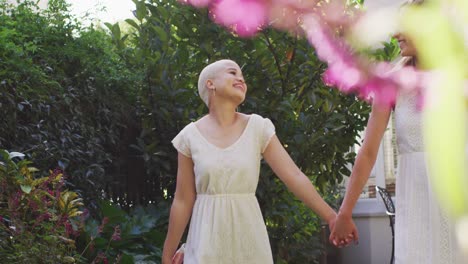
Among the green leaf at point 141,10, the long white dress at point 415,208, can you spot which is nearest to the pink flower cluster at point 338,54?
the long white dress at point 415,208

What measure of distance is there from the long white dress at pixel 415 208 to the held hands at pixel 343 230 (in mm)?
522

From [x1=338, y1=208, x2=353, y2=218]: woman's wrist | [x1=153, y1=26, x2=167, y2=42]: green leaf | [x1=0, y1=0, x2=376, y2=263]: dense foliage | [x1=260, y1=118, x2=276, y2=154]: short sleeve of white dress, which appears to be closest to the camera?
[x1=338, y1=208, x2=353, y2=218]: woman's wrist

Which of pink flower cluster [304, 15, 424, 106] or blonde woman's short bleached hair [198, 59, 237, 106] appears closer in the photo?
pink flower cluster [304, 15, 424, 106]

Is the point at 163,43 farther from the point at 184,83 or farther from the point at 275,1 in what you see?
the point at 275,1

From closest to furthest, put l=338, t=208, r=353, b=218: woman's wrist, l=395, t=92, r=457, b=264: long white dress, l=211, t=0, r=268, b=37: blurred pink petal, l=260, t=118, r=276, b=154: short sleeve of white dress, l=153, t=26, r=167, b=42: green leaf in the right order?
l=211, t=0, r=268, b=37: blurred pink petal, l=395, t=92, r=457, b=264: long white dress, l=338, t=208, r=353, b=218: woman's wrist, l=260, t=118, r=276, b=154: short sleeve of white dress, l=153, t=26, r=167, b=42: green leaf

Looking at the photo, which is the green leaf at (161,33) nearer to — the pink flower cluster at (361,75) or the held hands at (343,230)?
the held hands at (343,230)

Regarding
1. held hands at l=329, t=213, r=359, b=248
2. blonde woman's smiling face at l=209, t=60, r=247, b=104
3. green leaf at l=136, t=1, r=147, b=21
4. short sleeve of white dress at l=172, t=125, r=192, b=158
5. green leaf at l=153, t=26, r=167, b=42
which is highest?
green leaf at l=136, t=1, r=147, b=21

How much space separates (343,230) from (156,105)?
105 inches

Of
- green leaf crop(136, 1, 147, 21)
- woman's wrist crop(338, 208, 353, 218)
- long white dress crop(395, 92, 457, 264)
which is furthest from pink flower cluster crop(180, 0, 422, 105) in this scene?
green leaf crop(136, 1, 147, 21)

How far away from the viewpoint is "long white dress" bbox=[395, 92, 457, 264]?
1.81 m

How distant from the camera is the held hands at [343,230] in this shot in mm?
2496

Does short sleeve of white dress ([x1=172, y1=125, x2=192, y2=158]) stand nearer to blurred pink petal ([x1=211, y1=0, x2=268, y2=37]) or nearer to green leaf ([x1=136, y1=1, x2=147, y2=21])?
blurred pink petal ([x1=211, y1=0, x2=268, y2=37])

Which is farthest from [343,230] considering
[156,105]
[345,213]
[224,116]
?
[156,105]

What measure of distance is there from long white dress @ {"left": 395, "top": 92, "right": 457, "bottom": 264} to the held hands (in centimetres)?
52
